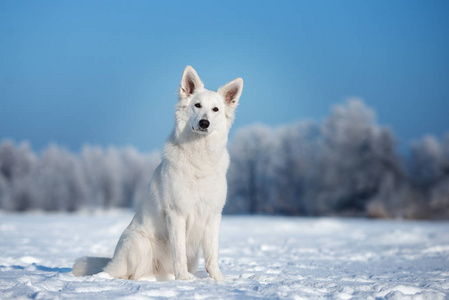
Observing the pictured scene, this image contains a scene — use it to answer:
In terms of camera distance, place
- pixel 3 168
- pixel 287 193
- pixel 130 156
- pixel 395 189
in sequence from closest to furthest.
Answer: pixel 395 189 < pixel 287 193 < pixel 3 168 < pixel 130 156

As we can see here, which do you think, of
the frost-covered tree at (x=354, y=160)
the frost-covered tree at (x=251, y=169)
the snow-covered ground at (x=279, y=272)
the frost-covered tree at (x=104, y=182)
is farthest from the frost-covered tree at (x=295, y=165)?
the frost-covered tree at (x=104, y=182)

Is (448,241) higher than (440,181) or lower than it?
lower

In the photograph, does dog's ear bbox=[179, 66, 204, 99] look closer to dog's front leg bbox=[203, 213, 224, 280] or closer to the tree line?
dog's front leg bbox=[203, 213, 224, 280]

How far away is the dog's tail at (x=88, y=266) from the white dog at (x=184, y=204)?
0.04 ft

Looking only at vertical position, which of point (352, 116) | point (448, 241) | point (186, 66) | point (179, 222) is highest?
point (352, 116)

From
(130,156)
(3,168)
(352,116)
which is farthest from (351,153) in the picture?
(130,156)

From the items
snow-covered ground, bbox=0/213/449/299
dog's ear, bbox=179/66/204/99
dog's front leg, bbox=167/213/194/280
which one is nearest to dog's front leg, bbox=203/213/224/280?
snow-covered ground, bbox=0/213/449/299

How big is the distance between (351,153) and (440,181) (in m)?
5.88

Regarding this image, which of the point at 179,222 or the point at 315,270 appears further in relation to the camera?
the point at 315,270

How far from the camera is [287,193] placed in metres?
33.0

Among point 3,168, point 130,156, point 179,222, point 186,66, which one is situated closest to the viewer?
point 179,222

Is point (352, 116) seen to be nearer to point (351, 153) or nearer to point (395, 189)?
point (351, 153)

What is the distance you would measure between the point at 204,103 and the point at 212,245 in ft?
5.63

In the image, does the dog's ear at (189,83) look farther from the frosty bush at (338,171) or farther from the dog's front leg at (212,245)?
the frosty bush at (338,171)
